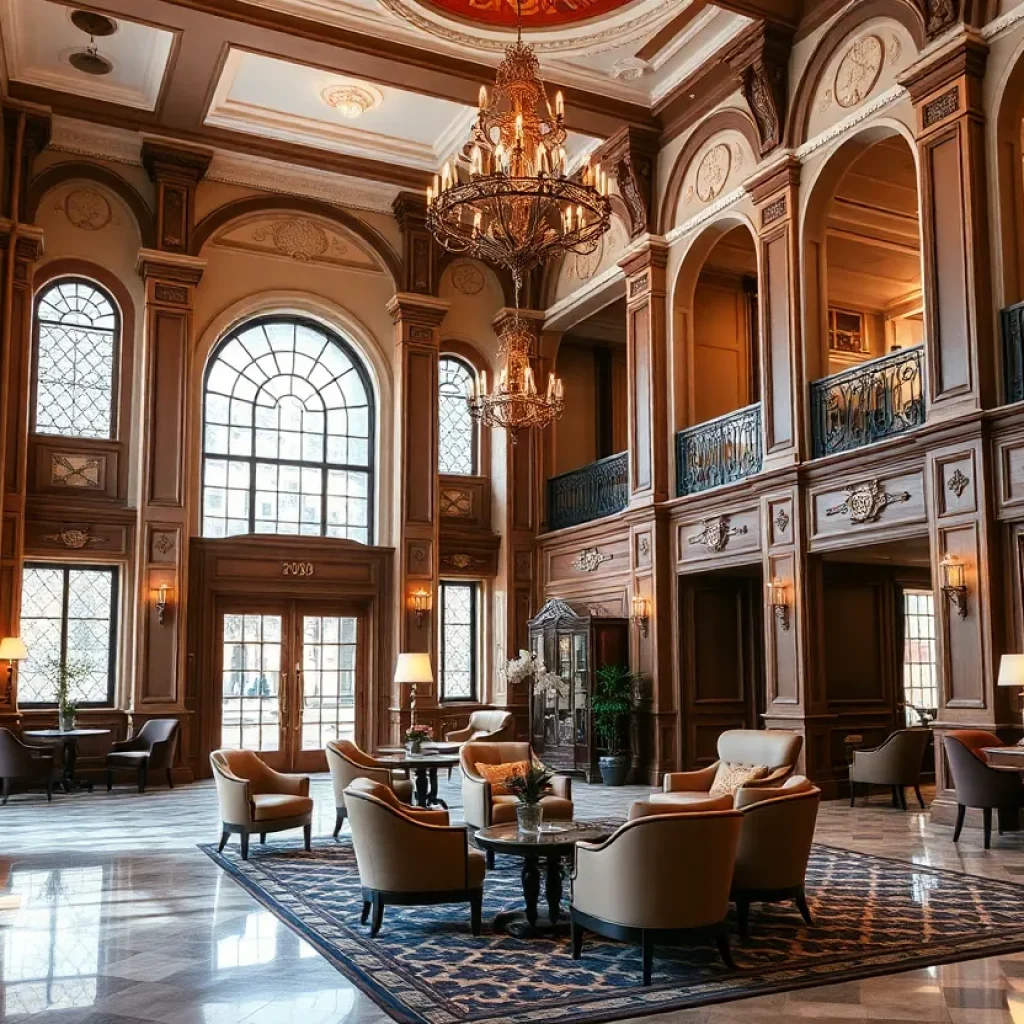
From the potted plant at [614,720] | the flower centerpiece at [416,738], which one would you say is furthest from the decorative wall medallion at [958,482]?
the flower centerpiece at [416,738]

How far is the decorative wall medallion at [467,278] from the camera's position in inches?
618

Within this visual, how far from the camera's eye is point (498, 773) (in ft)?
27.8

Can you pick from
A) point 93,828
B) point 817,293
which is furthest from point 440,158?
point 93,828

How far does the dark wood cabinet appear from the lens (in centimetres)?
1294

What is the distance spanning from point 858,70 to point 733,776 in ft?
21.6

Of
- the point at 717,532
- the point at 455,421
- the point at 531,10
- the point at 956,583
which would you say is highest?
the point at 531,10

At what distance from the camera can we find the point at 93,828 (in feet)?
31.3

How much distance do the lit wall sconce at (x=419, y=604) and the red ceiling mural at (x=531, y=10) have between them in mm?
6761

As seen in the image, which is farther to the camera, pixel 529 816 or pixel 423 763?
pixel 423 763

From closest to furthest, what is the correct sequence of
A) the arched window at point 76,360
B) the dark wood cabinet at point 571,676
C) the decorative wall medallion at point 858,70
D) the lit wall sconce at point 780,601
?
the decorative wall medallion at point 858,70, the lit wall sconce at point 780,601, the dark wood cabinet at point 571,676, the arched window at point 76,360

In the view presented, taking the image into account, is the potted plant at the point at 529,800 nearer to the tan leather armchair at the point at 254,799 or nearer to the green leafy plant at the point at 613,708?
the tan leather armchair at the point at 254,799

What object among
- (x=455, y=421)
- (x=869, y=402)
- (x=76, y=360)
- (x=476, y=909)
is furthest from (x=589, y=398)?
(x=476, y=909)

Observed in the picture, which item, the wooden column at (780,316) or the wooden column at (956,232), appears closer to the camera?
the wooden column at (956,232)

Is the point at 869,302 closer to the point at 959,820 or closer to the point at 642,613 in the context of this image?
the point at 642,613
